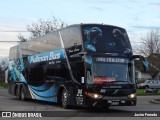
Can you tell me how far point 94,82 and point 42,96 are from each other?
621 centimetres

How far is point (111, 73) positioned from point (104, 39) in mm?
1628

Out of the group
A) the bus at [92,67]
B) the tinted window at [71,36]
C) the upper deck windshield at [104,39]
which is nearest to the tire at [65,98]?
the bus at [92,67]

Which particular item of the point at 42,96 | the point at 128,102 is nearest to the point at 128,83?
the point at 128,102

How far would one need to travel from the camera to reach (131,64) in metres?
19.7

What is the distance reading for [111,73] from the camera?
62.4 ft

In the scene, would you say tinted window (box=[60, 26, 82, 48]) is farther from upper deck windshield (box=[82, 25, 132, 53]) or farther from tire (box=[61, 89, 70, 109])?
tire (box=[61, 89, 70, 109])

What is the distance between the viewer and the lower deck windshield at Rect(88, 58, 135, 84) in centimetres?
1884

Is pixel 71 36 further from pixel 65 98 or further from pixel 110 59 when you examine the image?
pixel 65 98

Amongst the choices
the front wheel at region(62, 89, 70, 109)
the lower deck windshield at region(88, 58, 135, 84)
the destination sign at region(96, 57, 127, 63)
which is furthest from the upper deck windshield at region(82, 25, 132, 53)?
the front wheel at region(62, 89, 70, 109)

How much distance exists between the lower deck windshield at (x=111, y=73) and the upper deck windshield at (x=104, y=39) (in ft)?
2.21

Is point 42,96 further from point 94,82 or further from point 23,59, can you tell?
point 94,82

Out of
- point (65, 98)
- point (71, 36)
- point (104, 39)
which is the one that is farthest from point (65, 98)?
point (104, 39)

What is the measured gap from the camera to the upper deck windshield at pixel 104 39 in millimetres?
19188

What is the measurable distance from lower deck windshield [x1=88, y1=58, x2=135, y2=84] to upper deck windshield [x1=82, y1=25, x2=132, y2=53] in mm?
673
